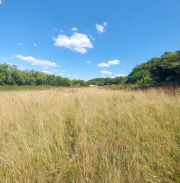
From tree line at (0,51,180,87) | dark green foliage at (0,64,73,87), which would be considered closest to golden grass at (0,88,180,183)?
Result: tree line at (0,51,180,87)

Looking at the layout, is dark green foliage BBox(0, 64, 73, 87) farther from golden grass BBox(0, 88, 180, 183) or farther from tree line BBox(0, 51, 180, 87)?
golden grass BBox(0, 88, 180, 183)

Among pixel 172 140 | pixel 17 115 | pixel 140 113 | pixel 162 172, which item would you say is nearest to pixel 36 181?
pixel 162 172

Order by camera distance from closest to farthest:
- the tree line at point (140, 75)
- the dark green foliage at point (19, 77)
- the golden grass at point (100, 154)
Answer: the golden grass at point (100, 154), the tree line at point (140, 75), the dark green foliage at point (19, 77)

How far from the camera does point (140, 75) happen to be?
3634 centimetres

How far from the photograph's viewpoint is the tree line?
16172 millimetres

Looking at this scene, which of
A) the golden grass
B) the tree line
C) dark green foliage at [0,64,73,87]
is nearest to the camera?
the golden grass

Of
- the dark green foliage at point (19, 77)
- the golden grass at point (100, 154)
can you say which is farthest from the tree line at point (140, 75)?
the golden grass at point (100, 154)

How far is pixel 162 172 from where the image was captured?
166 centimetres

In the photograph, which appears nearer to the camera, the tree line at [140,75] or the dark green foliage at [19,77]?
the tree line at [140,75]

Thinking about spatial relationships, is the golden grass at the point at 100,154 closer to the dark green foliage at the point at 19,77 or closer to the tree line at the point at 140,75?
the tree line at the point at 140,75

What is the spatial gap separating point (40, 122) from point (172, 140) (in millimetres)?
2187

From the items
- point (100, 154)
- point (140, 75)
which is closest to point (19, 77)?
point (140, 75)

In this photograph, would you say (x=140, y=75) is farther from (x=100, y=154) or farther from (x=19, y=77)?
(x=19, y=77)

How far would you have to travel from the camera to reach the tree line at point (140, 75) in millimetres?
16172
